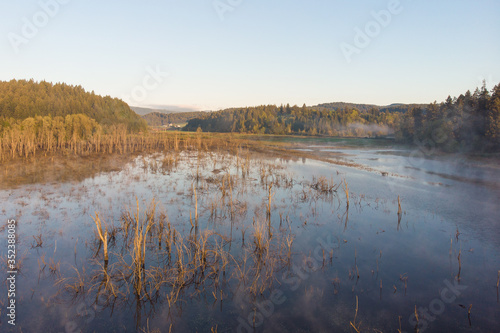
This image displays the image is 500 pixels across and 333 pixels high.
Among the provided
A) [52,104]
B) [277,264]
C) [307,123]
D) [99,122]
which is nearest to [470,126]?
[277,264]

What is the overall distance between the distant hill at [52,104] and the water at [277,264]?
44.4 meters

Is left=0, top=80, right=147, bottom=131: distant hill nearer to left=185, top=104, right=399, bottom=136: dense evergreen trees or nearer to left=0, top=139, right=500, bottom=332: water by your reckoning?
left=185, top=104, right=399, bottom=136: dense evergreen trees

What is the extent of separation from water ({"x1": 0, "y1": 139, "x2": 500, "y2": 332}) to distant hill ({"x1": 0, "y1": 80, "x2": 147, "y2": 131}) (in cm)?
4441

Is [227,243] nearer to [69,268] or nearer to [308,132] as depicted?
[69,268]

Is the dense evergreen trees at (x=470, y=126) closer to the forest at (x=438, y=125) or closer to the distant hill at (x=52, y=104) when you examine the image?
the forest at (x=438, y=125)

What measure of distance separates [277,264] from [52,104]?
71.2 metres

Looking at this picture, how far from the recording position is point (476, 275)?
745 cm

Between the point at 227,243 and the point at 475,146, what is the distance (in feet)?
137

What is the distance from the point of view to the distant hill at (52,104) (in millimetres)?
49500

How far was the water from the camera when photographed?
5.66 meters

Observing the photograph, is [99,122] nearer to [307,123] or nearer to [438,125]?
[438,125]

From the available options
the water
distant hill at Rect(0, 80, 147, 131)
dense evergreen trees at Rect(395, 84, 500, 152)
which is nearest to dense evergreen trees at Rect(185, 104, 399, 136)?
distant hill at Rect(0, 80, 147, 131)

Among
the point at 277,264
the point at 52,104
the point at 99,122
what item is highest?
the point at 52,104

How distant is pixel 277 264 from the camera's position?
779 cm
